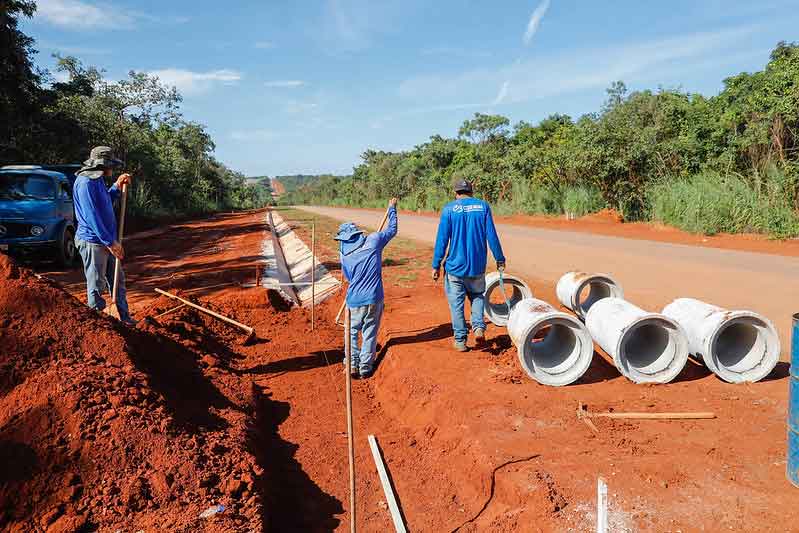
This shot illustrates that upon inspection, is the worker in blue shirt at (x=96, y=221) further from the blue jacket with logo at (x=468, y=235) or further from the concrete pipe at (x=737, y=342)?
the concrete pipe at (x=737, y=342)

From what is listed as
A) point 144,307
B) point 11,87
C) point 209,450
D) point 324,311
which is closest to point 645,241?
point 324,311

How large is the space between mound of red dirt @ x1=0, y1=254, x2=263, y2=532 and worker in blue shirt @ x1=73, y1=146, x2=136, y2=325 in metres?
1.08

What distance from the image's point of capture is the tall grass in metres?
15.0

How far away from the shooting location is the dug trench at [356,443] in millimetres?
3113

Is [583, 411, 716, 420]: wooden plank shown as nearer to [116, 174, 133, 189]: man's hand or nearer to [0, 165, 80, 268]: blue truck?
[116, 174, 133, 189]: man's hand

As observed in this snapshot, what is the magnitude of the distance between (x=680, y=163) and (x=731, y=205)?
4.11 m

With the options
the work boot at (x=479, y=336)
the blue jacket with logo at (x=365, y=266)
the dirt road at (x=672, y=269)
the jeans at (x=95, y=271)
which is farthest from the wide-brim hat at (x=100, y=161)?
the dirt road at (x=672, y=269)

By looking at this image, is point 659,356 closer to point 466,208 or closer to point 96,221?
point 466,208

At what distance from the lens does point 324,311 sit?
900cm

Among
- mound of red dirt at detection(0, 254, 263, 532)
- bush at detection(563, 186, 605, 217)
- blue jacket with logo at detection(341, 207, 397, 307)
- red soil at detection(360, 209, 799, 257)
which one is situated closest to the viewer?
mound of red dirt at detection(0, 254, 263, 532)

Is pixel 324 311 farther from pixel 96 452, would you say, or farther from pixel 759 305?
pixel 759 305

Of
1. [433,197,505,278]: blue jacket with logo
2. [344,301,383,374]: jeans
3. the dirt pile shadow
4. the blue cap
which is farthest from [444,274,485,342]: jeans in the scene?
the dirt pile shadow

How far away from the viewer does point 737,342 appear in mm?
5230

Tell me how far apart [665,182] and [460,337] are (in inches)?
658
